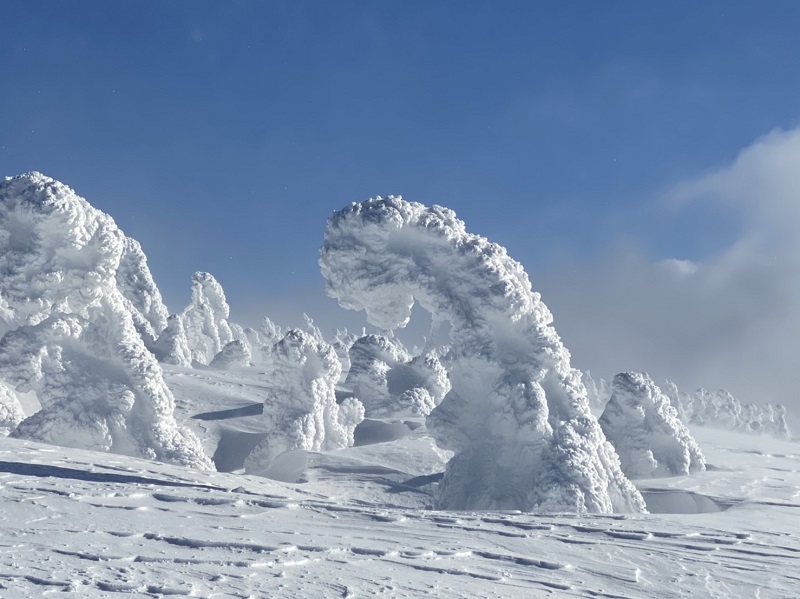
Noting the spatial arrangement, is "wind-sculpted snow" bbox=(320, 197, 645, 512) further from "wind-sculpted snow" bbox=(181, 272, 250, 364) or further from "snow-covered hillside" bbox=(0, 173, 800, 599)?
"wind-sculpted snow" bbox=(181, 272, 250, 364)

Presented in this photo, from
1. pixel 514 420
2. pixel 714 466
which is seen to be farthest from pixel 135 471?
pixel 714 466

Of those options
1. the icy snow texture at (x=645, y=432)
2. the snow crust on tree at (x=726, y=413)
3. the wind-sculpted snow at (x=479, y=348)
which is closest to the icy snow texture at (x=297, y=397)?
the icy snow texture at (x=645, y=432)

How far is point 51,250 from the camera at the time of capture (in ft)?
67.8

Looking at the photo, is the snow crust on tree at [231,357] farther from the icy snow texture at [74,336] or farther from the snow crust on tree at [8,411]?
the icy snow texture at [74,336]

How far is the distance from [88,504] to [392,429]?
27272 mm

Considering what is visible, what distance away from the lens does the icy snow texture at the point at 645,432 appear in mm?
26281

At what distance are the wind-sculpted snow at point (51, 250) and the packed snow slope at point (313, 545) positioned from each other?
5.81 metres

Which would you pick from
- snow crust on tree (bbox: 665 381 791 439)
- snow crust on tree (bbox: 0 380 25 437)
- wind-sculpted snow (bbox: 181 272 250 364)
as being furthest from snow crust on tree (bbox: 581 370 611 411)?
snow crust on tree (bbox: 0 380 25 437)

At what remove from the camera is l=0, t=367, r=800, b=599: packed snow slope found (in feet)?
25.3

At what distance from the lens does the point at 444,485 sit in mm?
19156

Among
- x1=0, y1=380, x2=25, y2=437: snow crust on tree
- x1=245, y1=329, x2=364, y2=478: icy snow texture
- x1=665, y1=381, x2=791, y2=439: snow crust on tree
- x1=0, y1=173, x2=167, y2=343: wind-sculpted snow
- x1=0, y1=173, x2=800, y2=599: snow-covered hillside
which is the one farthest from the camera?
x1=665, y1=381, x2=791, y2=439: snow crust on tree

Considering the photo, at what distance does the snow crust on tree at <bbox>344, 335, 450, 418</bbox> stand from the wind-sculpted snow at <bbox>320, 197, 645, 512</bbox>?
21.9m

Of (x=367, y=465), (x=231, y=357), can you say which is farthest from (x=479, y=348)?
(x=231, y=357)

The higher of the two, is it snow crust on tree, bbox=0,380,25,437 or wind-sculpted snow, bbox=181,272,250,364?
wind-sculpted snow, bbox=181,272,250,364
